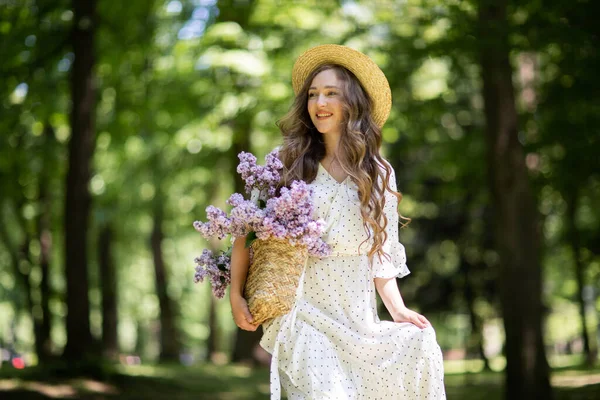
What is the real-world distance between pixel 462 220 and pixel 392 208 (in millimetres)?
17667

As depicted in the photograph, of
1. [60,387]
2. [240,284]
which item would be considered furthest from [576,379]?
[240,284]

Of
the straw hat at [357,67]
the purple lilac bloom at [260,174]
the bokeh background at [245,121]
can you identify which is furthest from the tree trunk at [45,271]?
the purple lilac bloom at [260,174]

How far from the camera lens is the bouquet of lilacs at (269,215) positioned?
4.21 metres

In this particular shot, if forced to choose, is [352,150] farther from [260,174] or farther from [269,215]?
[269,215]

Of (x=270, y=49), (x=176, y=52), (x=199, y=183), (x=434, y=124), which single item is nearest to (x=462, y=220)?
(x=199, y=183)

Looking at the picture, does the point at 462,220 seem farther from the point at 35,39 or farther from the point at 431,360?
the point at 431,360

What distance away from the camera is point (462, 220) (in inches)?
864

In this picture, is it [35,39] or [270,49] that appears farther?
[270,49]

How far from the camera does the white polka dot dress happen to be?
14.4 feet

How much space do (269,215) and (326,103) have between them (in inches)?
29.8

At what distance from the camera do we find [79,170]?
12.2m

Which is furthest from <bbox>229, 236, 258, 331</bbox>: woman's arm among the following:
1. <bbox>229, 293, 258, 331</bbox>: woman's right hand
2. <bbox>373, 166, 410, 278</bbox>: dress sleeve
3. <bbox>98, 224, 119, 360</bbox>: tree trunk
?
<bbox>98, 224, 119, 360</bbox>: tree trunk

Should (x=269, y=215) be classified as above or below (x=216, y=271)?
above

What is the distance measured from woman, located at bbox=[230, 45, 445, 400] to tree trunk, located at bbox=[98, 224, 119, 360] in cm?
1587
